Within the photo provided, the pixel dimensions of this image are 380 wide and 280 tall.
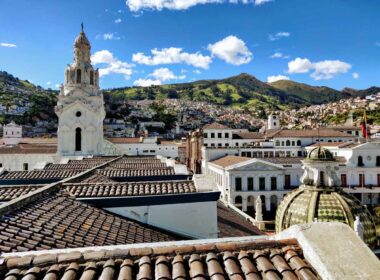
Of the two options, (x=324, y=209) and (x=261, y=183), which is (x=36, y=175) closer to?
(x=324, y=209)

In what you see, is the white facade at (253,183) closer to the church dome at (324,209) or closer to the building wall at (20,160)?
the building wall at (20,160)

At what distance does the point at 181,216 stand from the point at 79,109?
31012mm

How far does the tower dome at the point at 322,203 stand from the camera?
12875mm

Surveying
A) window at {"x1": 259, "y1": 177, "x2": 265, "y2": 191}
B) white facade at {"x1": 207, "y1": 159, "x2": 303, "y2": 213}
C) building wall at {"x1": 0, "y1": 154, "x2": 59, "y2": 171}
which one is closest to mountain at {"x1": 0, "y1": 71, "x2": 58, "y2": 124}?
building wall at {"x1": 0, "y1": 154, "x2": 59, "y2": 171}

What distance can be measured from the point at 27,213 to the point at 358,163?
45898 mm

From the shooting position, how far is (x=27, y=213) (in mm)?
6129

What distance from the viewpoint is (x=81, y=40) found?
123ft

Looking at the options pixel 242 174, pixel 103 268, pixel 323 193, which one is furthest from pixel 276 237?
pixel 242 174

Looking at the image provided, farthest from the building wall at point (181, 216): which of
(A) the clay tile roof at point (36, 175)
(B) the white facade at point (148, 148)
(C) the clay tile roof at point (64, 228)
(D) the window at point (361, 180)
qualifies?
(B) the white facade at point (148, 148)

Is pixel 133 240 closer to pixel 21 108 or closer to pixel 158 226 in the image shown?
pixel 158 226

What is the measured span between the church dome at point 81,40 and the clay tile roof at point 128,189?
104ft

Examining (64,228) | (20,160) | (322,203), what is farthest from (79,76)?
(64,228)

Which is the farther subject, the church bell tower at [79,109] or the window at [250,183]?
the window at [250,183]

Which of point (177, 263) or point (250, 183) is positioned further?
point (250, 183)
